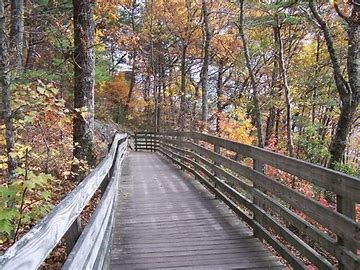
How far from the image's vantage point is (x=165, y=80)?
→ 31.4 metres

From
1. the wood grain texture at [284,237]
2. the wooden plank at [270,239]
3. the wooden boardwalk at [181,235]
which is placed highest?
the wood grain texture at [284,237]

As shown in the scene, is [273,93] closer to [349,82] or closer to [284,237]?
[349,82]

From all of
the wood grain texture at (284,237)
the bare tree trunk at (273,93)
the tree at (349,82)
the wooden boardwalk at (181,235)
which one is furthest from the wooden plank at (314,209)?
the bare tree trunk at (273,93)

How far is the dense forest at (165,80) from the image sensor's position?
711 centimetres

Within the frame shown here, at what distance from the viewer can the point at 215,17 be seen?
24.6 metres

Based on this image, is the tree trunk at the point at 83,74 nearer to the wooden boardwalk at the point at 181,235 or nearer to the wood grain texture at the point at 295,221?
the wooden boardwalk at the point at 181,235

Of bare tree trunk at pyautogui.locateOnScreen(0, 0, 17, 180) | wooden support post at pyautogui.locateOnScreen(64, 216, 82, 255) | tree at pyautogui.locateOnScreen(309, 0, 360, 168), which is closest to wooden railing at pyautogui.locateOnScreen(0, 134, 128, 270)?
wooden support post at pyautogui.locateOnScreen(64, 216, 82, 255)

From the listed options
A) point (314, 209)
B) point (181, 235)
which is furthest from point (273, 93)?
point (314, 209)

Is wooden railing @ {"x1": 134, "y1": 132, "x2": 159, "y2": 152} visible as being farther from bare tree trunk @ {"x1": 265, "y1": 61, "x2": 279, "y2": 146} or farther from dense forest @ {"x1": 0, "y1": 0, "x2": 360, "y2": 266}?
bare tree trunk @ {"x1": 265, "y1": 61, "x2": 279, "y2": 146}

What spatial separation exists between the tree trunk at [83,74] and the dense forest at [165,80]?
0.08ft

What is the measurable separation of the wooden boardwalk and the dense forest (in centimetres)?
130

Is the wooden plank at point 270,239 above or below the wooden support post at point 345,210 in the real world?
below

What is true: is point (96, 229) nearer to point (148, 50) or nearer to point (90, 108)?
point (90, 108)

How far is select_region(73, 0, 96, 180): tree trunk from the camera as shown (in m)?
8.38
